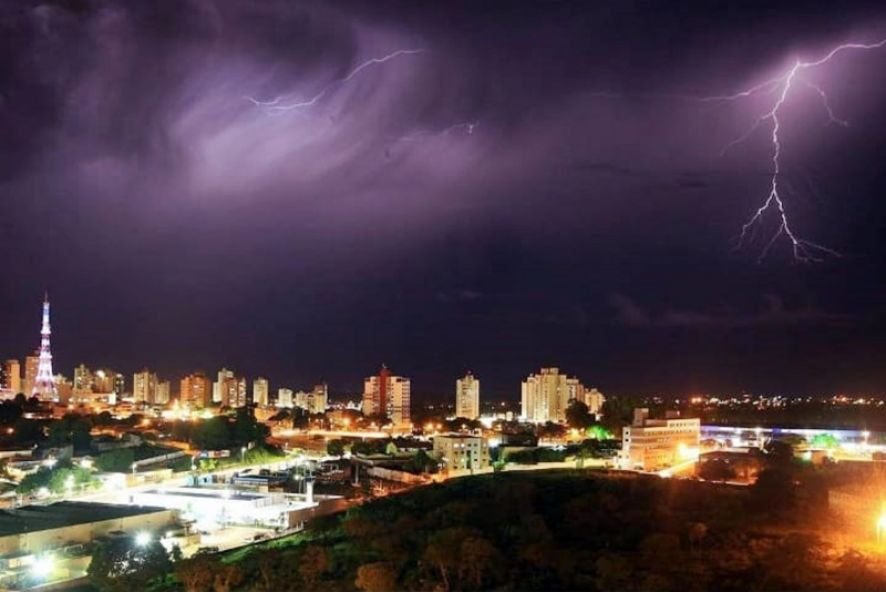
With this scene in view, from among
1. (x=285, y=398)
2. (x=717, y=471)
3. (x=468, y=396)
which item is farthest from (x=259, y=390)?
(x=717, y=471)

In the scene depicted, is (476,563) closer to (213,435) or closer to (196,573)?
(196,573)

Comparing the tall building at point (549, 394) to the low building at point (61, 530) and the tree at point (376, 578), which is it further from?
the tree at point (376, 578)

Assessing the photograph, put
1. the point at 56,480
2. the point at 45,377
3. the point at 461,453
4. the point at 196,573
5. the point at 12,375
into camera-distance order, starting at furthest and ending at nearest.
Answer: the point at 12,375 → the point at 45,377 → the point at 461,453 → the point at 56,480 → the point at 196,573

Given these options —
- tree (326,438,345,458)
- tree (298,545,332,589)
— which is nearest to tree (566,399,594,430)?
tree (326,438,345,458)

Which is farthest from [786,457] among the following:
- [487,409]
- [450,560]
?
[487,409]

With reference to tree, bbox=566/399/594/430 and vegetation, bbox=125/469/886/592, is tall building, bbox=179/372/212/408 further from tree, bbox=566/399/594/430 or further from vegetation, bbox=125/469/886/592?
vegetation, bbox=125/469/886/592
